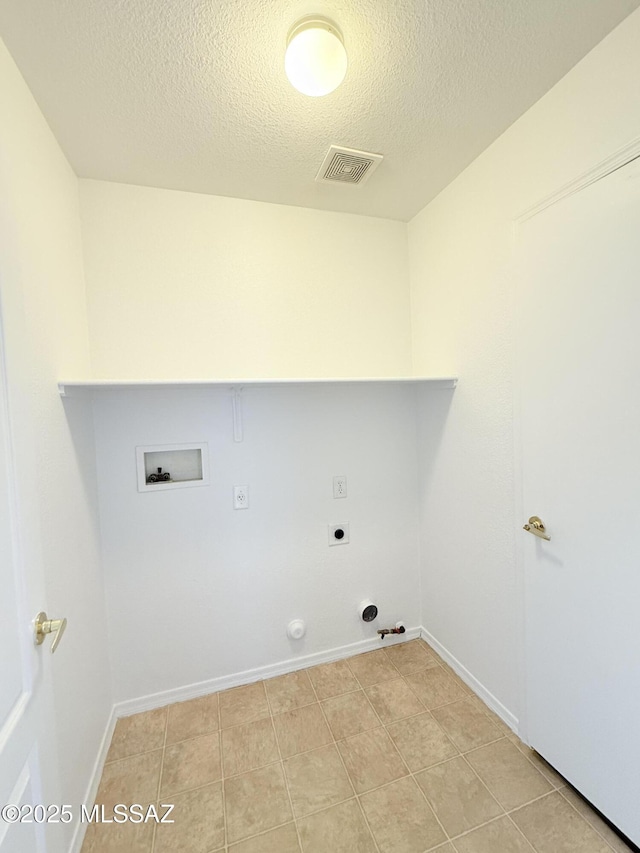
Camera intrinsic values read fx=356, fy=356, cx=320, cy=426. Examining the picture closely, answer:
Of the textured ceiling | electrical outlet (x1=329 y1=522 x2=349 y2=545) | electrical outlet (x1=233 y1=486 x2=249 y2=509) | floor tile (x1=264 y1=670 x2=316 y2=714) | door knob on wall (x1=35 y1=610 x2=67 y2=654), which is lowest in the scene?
floor tile (x1=264 y1=670 x2=316 y2=714)

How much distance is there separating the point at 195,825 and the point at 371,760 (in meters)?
0.70

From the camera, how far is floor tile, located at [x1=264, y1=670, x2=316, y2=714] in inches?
71.0

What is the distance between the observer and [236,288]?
1.85m

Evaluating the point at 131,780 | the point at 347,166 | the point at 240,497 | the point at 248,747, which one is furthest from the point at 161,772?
the point at 347,166

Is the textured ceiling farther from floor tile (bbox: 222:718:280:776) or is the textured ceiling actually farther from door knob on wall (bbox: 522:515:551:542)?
floor tile (bbox: 222:718:280:776)

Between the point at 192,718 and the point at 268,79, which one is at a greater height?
the point at 268,79

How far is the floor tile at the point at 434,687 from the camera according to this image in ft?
5.89

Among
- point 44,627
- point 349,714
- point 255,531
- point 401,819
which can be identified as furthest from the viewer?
point 255,531

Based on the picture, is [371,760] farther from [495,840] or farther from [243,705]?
[243,705]

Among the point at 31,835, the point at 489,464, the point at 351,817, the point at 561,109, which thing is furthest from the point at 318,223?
the point at 351,817

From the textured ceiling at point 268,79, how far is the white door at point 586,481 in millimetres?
470

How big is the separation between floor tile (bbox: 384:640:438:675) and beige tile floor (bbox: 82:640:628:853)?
81mm

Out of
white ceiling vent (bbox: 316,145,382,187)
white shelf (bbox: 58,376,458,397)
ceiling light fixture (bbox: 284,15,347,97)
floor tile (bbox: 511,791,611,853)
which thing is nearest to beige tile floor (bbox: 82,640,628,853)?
floor tile (bbox: 511,791,611,853)

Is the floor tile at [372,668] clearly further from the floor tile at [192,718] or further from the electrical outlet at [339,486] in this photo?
the electrical outlet at [339,486]
